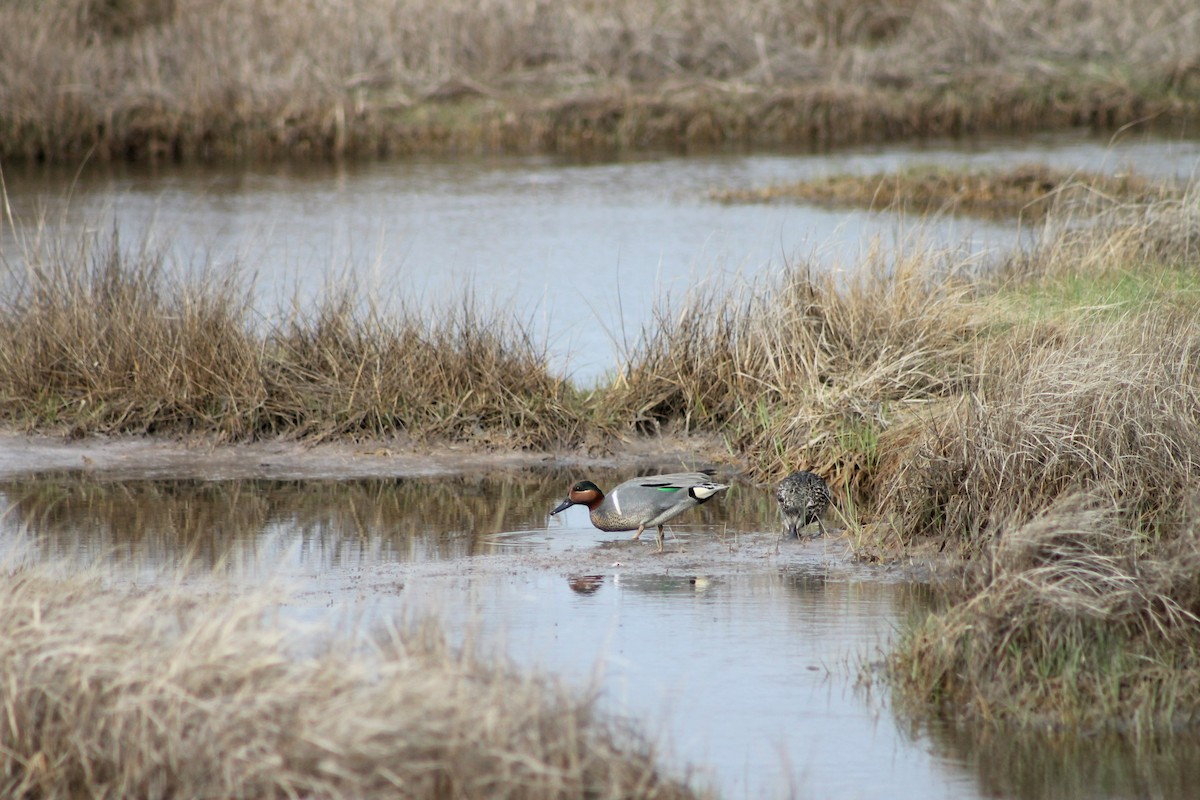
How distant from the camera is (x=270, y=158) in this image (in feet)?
79.8

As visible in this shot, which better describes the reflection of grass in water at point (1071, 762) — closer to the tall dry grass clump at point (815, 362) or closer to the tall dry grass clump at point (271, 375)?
the tall dry grass clump at point (815, 362)

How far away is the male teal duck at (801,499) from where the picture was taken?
8422 mm

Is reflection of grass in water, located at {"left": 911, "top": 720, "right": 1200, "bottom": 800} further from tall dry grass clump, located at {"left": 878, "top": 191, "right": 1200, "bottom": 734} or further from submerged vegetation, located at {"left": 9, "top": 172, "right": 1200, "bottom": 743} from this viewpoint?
submerged vegetation, located at {"left": 9, "top": 172, "right": 1200, "bottom": 743}

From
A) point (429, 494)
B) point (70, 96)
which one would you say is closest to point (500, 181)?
point (70, 96)

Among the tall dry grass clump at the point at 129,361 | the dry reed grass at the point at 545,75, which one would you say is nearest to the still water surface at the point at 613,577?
the tall dry grass clump at the point at 129,361

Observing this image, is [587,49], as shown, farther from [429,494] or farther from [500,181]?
[429,494]

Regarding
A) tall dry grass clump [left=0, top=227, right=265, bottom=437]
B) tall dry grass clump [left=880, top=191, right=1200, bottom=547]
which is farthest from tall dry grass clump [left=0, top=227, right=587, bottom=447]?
tall dry grass clump [left=880, top=191, right=1200, bottom=547]

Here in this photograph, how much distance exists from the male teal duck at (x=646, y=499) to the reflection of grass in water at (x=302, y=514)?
62 cm

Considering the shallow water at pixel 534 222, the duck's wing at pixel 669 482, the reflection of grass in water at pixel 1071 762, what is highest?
the duck's wing at pixel 669 482

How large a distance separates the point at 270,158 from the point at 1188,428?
1905cm

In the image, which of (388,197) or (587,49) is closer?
(388,197)

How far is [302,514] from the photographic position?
30.8 ft

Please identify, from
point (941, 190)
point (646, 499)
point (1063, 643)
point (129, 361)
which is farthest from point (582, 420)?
point (941, 190)

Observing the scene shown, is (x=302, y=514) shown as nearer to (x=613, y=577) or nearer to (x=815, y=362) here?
(x=613, y=577)
